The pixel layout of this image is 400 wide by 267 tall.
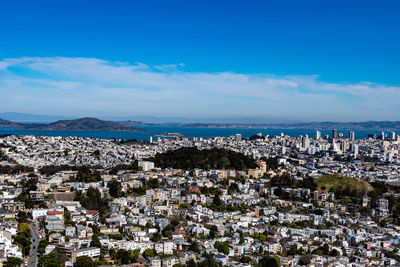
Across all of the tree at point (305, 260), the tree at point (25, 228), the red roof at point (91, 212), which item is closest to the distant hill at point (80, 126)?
the red roof at point (91, 212)

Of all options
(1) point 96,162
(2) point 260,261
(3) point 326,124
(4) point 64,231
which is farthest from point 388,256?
(3) point 326,124

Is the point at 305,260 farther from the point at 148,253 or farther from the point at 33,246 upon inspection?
the point at 33,246

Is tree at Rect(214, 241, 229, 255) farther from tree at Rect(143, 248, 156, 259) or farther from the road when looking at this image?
the road

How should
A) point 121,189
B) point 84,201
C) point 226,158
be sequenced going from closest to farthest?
point 84,201, point 121,189, point 226,158

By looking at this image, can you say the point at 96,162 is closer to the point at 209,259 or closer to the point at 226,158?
the point at 226,158

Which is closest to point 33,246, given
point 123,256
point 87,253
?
point 87,253
